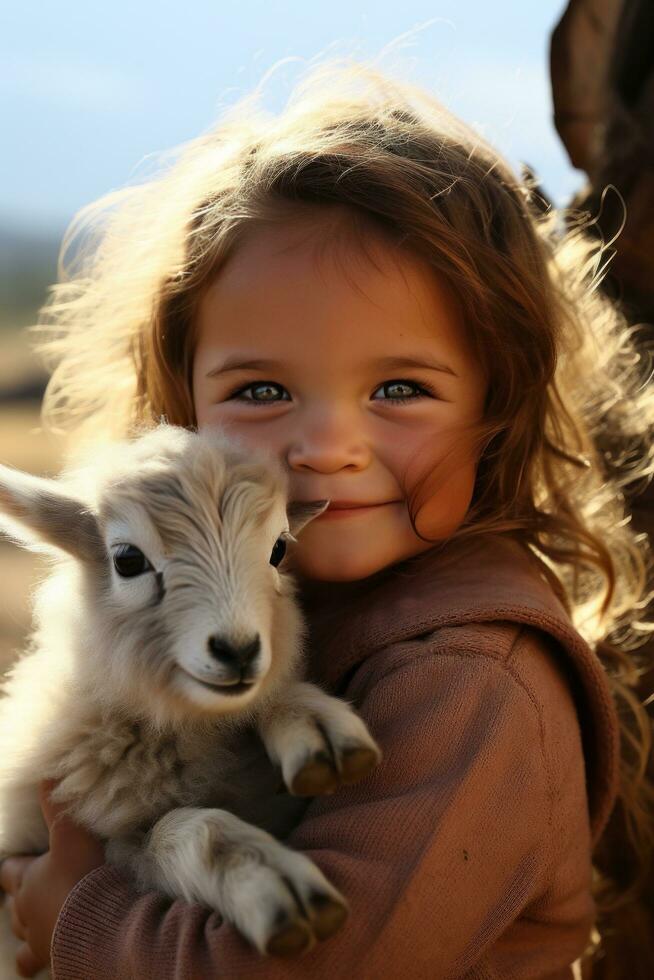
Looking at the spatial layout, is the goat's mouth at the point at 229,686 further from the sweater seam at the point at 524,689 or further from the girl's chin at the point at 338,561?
the girl's chin at the point at 338,561

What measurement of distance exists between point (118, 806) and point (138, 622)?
385mm

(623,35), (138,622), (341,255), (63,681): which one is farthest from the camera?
(623,35)

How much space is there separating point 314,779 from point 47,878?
0.69m

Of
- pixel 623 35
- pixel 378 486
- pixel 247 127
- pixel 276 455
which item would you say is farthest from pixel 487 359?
pixel 623 35

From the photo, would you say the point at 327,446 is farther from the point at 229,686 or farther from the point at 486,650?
the point at 229,686

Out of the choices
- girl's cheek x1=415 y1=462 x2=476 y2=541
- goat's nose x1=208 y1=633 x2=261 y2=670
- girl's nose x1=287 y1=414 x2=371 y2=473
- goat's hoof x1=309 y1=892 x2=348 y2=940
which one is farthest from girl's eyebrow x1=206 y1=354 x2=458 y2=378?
goat's hoof x1=309 y1=892 x2=348 y2=940

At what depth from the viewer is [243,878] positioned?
1.78 metres

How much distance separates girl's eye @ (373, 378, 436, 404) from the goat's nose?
0.83 metres

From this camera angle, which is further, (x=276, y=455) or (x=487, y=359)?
(x=487, y=359)

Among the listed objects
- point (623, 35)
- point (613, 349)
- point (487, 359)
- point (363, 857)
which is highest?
point (623, 35)

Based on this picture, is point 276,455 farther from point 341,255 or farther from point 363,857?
point 363,857

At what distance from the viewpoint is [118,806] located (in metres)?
2.11

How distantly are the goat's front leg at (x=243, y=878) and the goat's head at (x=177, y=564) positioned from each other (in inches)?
8.6

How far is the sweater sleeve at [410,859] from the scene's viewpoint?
1846mm
